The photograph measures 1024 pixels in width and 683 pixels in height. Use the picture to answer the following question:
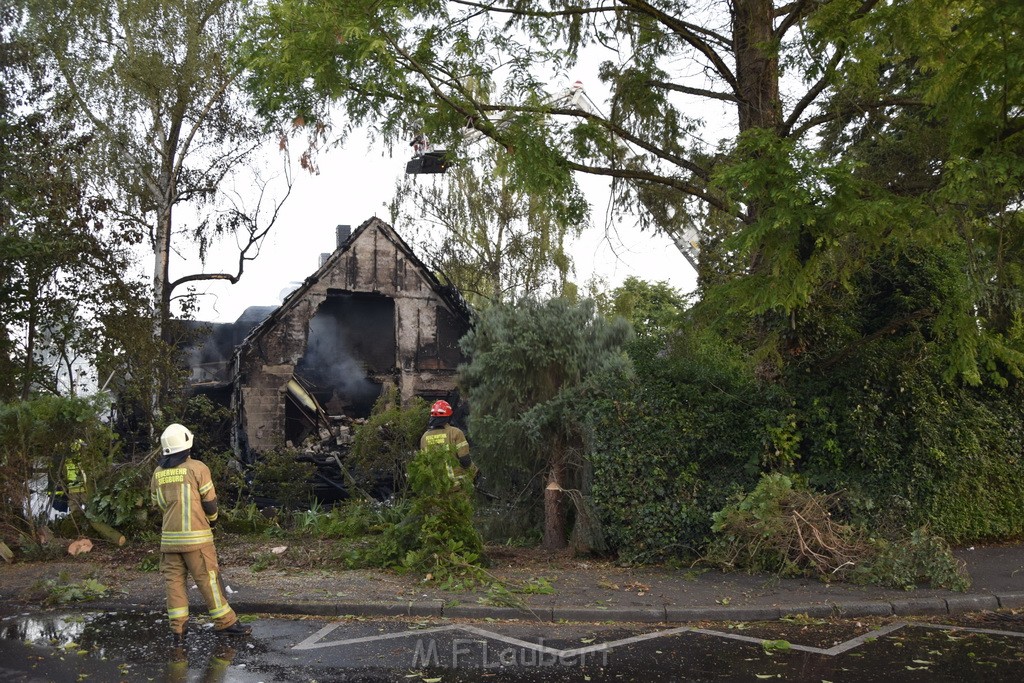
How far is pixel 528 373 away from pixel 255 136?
53.2 ft

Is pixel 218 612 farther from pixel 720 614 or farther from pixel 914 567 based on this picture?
pixel 914 567

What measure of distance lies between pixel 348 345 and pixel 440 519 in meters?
15.6

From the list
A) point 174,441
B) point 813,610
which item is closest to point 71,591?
point 174,441

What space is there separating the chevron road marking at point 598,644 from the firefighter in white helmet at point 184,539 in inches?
26.6

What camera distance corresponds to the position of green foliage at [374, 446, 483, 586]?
9.17 m

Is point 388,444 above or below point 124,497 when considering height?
above

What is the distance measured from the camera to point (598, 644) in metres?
6.98

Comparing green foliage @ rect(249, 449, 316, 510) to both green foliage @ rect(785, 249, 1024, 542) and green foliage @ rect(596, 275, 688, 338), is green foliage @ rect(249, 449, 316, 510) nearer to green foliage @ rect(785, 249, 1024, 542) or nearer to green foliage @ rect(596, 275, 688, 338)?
green foliage @ rect(785, 249, 1024, 542)

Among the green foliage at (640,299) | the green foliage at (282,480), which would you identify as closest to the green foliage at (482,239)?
the green foliage at (640,299)

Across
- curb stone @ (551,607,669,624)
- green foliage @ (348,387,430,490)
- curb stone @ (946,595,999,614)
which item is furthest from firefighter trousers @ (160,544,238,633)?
green foliage @ (348,387,430,490)

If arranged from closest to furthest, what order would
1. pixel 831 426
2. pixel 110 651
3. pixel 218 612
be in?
pixel 110 651
pixel 218 612
pixel 831 426

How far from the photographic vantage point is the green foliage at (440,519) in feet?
30.1

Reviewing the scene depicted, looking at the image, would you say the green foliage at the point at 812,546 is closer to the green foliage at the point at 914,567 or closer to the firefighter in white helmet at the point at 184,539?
the green foliage at the point at 914,567

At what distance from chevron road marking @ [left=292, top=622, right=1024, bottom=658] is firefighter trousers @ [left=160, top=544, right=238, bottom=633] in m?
0.68
